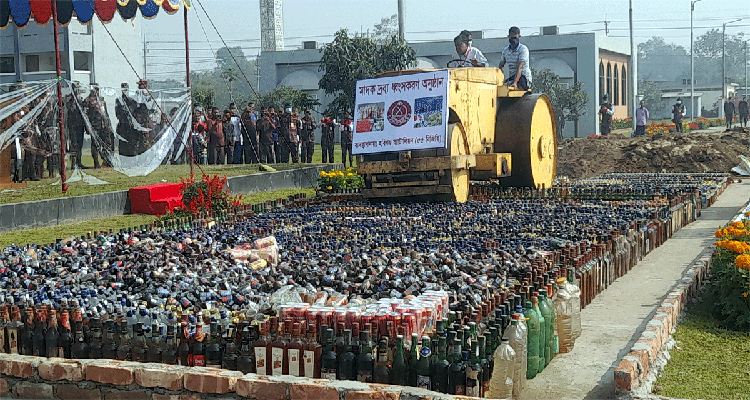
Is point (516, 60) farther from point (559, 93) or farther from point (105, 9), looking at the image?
point (559, 93)

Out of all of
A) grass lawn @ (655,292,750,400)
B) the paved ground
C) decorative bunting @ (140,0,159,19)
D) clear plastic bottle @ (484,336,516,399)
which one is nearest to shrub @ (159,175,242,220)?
decorative bunting @ (140,0,159,19)

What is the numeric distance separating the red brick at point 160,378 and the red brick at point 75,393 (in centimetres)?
37

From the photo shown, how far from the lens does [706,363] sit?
7250 millimetres

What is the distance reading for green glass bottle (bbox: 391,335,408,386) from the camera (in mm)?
6035

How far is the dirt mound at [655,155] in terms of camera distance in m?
25.2

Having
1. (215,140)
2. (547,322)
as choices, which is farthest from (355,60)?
(547,322)

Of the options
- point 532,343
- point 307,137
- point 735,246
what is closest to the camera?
point 532,343

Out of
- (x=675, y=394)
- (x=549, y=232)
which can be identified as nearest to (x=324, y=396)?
(x=675, y=394)

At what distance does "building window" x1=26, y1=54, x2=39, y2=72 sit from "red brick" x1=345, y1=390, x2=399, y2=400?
1746 inches

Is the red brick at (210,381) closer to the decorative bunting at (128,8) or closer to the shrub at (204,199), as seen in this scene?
the shrub at (204,199)

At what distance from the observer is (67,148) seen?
61.7ft

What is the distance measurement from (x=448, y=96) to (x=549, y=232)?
14.0 feet

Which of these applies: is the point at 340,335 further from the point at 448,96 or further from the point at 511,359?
the point at 448,96

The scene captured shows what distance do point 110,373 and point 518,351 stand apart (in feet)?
9.20
